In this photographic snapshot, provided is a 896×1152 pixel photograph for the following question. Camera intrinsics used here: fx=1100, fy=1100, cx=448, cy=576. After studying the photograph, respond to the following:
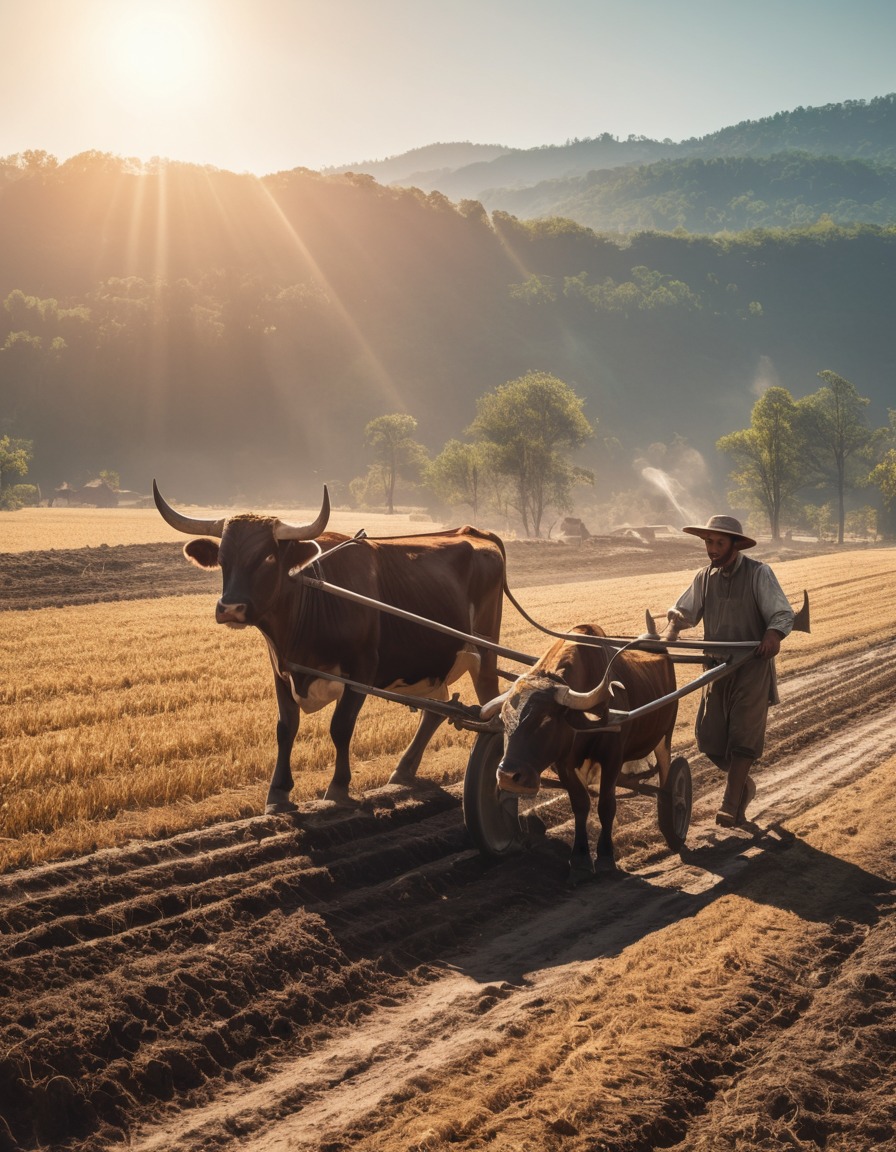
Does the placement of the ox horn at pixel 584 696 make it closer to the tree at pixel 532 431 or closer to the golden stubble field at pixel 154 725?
the golden stubble field at pixel 154 725

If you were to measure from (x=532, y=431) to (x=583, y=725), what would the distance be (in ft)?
215

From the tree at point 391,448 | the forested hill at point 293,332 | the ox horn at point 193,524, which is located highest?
the forested hill at point 293,332

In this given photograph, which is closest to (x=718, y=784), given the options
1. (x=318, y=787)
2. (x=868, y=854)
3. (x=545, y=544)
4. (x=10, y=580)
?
(x=868, y=854)

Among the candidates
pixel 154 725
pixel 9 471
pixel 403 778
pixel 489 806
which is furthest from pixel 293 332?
pixel 489 806

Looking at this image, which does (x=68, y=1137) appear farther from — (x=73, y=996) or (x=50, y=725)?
(x=50, y=725)

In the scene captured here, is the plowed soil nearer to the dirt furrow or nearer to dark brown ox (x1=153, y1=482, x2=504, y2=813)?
the dirt furrow

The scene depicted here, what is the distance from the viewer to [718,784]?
11.0 m

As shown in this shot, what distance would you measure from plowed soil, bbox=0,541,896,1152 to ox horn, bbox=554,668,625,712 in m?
1.43

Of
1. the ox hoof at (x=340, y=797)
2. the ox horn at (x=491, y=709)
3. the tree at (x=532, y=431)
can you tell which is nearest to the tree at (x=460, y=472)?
the tree at (x=532, y=431)

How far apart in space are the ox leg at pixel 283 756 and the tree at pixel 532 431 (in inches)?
2396

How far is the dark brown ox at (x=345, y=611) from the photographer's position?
29.3 feet

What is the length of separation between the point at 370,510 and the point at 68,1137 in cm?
9818

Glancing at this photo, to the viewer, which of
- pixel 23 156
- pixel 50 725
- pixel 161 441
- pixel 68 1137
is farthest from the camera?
pixel 23 156

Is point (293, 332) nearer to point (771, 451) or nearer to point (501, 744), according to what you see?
point (771, 451)
